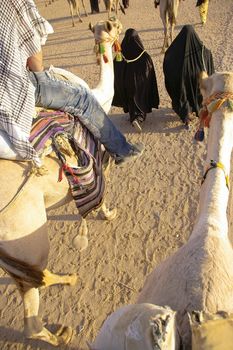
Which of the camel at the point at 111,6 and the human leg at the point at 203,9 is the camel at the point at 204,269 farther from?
the camel at the point at 111,6

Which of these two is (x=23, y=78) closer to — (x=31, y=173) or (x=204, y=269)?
(x=31, y=173)

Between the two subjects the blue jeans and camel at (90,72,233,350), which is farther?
the blue jeans

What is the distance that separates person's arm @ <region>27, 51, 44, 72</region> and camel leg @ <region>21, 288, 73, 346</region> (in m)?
1.71

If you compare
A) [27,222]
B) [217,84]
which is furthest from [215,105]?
[27,222]

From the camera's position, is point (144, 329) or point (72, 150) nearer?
point (144, 329)

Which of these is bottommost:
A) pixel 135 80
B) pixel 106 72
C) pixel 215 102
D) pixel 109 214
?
pixel 109 214

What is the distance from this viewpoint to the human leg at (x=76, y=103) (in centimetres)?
284

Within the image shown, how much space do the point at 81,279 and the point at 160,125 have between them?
3097 millimetres

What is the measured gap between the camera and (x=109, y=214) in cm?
439

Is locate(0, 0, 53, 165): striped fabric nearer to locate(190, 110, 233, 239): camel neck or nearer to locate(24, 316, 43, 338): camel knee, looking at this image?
locate(190, 110, 233, 239): camel neck

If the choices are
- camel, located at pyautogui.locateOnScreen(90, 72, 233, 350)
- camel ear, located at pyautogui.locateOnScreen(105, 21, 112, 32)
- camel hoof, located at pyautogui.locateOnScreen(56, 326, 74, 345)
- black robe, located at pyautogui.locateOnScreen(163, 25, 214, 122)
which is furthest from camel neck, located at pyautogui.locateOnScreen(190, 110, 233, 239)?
black robe, located at pyautogui.locateOnScreen(163, 25, 214, 122)

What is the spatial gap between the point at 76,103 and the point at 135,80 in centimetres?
305

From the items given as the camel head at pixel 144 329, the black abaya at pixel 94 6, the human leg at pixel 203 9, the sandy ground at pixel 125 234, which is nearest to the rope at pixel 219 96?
the camel head at pixel 144 329

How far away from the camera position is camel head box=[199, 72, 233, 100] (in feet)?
8.18
